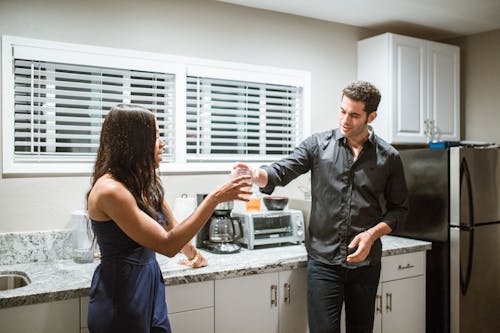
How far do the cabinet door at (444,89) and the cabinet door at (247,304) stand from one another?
6.94ft

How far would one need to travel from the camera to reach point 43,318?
1.92m

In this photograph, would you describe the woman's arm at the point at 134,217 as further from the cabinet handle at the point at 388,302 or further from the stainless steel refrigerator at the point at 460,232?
the stainless steel refrigerator at the point at 460,232

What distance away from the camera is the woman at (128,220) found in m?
1.56

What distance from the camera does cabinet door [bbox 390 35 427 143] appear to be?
11.5 feet

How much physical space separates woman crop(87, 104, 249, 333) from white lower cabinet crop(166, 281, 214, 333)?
18.0 inches

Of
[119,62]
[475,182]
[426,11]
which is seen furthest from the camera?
[426,11]

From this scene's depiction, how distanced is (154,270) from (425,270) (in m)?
2.01

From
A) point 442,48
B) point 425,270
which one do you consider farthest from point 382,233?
point 442,48

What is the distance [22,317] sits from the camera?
1.89m

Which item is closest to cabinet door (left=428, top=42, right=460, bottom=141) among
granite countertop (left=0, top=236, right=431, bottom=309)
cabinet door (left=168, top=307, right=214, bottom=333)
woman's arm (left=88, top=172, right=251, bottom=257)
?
granite countertop (left=0, top=236, right=431, bottom=309)

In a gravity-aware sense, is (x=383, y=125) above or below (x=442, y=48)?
below

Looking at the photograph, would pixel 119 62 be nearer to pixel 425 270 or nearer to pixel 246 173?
pixel 246 173

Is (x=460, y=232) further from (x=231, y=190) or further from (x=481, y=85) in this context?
(x=231, y=190)

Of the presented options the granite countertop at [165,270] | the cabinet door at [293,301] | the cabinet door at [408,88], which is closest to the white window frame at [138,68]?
the granite countertop at [165,270]
